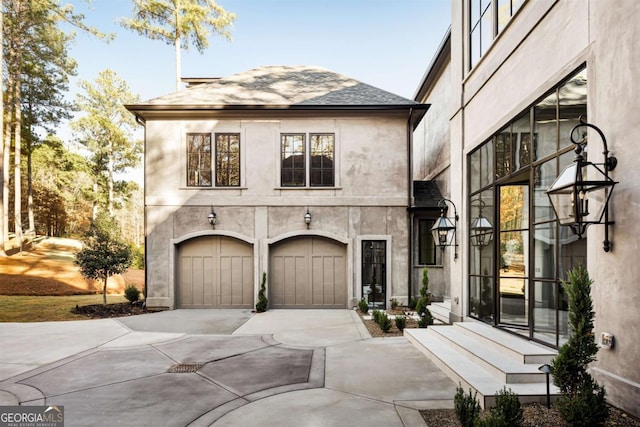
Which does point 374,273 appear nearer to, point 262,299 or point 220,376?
point 262,299

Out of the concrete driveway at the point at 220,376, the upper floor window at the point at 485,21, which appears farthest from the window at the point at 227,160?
the upper floor window at the point at 485,21

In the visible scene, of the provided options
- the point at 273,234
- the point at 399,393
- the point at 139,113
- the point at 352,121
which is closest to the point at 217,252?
the point at 273,234

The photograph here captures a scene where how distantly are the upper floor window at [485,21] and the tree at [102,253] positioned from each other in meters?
12.1

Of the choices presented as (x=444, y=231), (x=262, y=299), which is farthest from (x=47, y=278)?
(x=444, y=231)

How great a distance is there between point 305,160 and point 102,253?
7.44m

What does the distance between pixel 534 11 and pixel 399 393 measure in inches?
242

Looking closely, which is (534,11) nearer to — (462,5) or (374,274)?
(462,5)

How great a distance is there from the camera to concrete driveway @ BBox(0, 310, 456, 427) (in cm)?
455

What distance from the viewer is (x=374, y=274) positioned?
12.9 metres

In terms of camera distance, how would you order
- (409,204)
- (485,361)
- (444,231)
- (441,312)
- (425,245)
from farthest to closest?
1. (425,245)
2. (409,204)
3. (441,312)
4. (444,231)
5. (485,361)

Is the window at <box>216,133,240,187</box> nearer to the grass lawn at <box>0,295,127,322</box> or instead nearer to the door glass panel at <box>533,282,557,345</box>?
the grass lawn at <box>0,295,127,322</box>

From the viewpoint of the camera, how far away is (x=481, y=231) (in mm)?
8312

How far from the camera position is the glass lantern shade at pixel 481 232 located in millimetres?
7996

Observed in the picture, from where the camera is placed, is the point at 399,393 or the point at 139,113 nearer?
the point at 399,393
